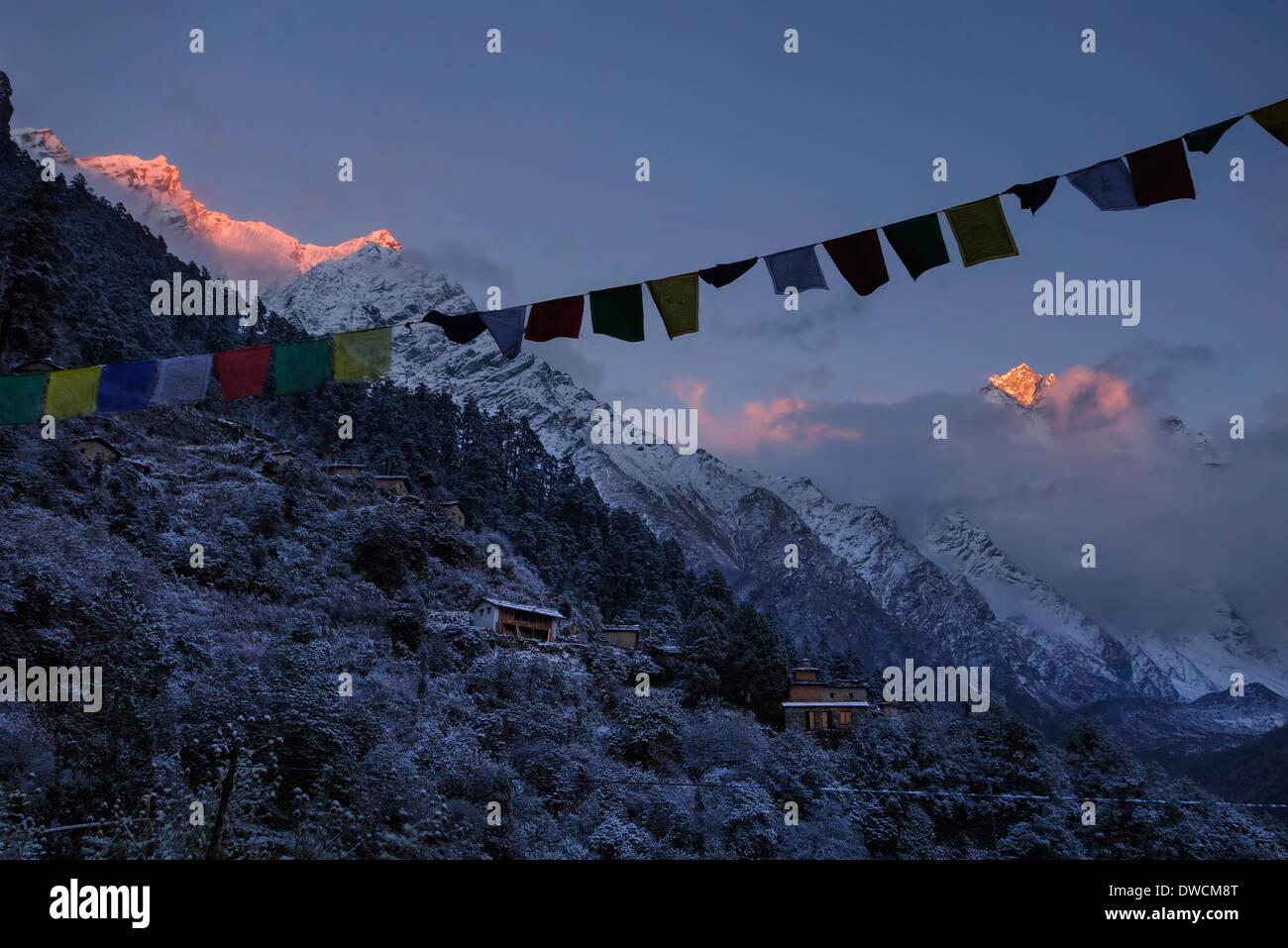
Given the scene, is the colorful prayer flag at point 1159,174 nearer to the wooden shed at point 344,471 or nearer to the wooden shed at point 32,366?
the wooden shed at point 32,366

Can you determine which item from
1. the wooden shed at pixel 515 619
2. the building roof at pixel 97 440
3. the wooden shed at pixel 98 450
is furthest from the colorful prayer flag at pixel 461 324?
the building roof at pixel 97 440

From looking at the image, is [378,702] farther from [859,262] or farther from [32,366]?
[32,366]

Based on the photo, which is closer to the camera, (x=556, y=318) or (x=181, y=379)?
(x=556, y=318)

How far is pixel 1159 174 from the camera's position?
985 centimetres

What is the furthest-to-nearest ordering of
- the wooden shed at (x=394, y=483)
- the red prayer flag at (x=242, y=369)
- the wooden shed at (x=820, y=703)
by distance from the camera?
the wooden shed at (x=394, y=483) → the wooden shed at (x=820, y=703) → the red prayer flag at (x=242, y=369)

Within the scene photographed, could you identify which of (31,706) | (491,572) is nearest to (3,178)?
(491,572)

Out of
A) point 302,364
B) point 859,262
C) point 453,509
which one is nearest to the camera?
point 859,262

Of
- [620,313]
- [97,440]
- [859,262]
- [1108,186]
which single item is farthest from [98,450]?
[1108,186]

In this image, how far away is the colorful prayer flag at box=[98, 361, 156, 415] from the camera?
12.2 metres

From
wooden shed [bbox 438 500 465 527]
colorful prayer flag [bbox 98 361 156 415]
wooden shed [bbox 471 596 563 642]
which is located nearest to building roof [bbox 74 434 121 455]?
wooden shed [bbox 471 596 563 642]

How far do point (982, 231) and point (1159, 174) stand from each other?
6.30 ft

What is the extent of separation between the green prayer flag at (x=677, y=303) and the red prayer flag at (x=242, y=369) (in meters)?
5.32

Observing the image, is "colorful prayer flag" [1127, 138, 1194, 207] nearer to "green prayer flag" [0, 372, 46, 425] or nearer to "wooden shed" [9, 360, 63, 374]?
"green prayer flag" [0, 372, 46, 425]

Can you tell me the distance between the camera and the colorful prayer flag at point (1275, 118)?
9.16 meters
